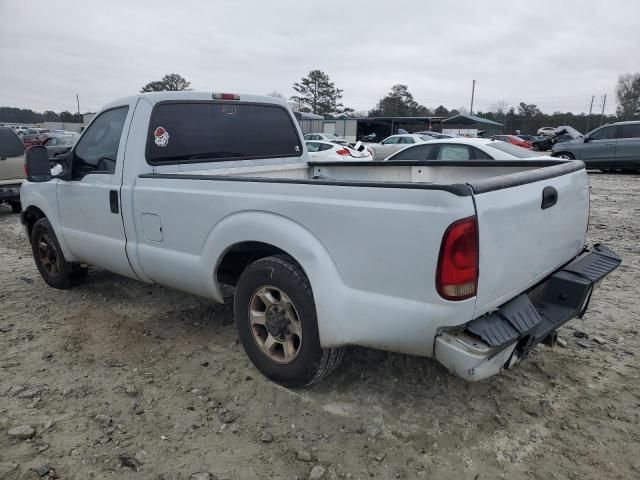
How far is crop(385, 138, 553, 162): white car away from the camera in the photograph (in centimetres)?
795

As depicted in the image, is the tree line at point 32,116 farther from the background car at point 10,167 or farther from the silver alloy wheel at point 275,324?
the silver alloy wheel at point 275,324

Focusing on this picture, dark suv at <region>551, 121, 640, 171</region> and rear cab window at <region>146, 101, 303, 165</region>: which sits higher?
rear cab window at <region>146, 101, 303, 165</region>

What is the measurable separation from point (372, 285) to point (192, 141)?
7.34ft

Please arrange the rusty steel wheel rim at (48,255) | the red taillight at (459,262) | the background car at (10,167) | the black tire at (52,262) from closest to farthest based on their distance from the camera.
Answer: the red taillight at (459,262)
the black tire at (52,262)
the rusty steel wheel rim at (48,255)
the background car at (10,167)

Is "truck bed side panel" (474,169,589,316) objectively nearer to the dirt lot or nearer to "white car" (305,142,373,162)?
the dirt lot

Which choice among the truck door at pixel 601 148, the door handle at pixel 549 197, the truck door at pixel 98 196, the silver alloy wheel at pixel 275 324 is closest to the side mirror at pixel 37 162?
the truck door at pixel 98 196

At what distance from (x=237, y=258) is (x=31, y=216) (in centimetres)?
311

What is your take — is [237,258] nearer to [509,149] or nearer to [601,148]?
[509,149]

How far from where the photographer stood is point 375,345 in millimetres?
2463

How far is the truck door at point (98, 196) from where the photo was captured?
3.77 metres

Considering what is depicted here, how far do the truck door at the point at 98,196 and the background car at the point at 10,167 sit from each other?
6151mm

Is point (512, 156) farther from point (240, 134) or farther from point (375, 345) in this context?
point (375, 345)

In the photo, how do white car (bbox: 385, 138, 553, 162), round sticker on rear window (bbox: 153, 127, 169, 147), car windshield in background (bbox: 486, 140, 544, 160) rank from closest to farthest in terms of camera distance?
round sticker on rear window (bbox: 153, 127, 169, 147), white car (bbox: 385, 138, 553, 162), car windshield in background (bbox: 486, 140, 544, 160)

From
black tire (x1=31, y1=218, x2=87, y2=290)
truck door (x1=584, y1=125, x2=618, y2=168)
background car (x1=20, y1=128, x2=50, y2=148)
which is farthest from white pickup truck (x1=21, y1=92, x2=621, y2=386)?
background car (x1=20, y1=128, x2=50, y2=148)
